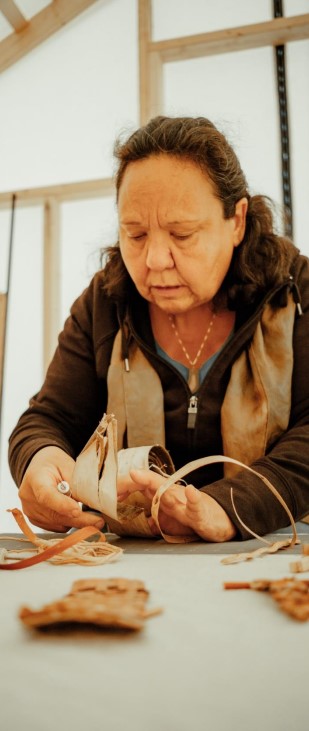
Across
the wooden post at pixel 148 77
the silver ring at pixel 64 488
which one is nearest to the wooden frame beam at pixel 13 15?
the wooden post at pixel 148 77

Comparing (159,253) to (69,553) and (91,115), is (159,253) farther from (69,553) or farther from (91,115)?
(91,115)

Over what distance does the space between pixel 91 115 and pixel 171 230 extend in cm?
252

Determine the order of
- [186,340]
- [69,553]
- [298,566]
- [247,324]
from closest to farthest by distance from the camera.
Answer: [298,566] < [69,553] < [247,324] < [186,340]

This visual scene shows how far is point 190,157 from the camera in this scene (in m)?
1.20

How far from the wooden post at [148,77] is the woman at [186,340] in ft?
6.10

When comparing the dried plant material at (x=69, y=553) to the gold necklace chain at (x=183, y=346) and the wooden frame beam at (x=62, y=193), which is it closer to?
the gold necklace chain at (x=183, y=346)

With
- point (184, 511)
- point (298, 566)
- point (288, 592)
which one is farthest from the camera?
point (184, 511)

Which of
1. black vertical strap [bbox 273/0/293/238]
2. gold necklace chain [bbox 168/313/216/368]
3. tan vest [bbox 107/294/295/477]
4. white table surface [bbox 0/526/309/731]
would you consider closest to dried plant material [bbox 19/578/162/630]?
white table surface [bbox 0/526/309/731]

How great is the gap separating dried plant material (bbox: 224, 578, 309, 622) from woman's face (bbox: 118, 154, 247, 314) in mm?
668

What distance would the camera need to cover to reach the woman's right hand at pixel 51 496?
39.7 inches

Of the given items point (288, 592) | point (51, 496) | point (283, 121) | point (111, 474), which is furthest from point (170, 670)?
point (283, 121)

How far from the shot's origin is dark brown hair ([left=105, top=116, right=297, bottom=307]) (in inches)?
47.7

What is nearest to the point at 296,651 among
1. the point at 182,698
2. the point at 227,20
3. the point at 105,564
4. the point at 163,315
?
the point at 182,698

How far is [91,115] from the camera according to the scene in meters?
3.42
